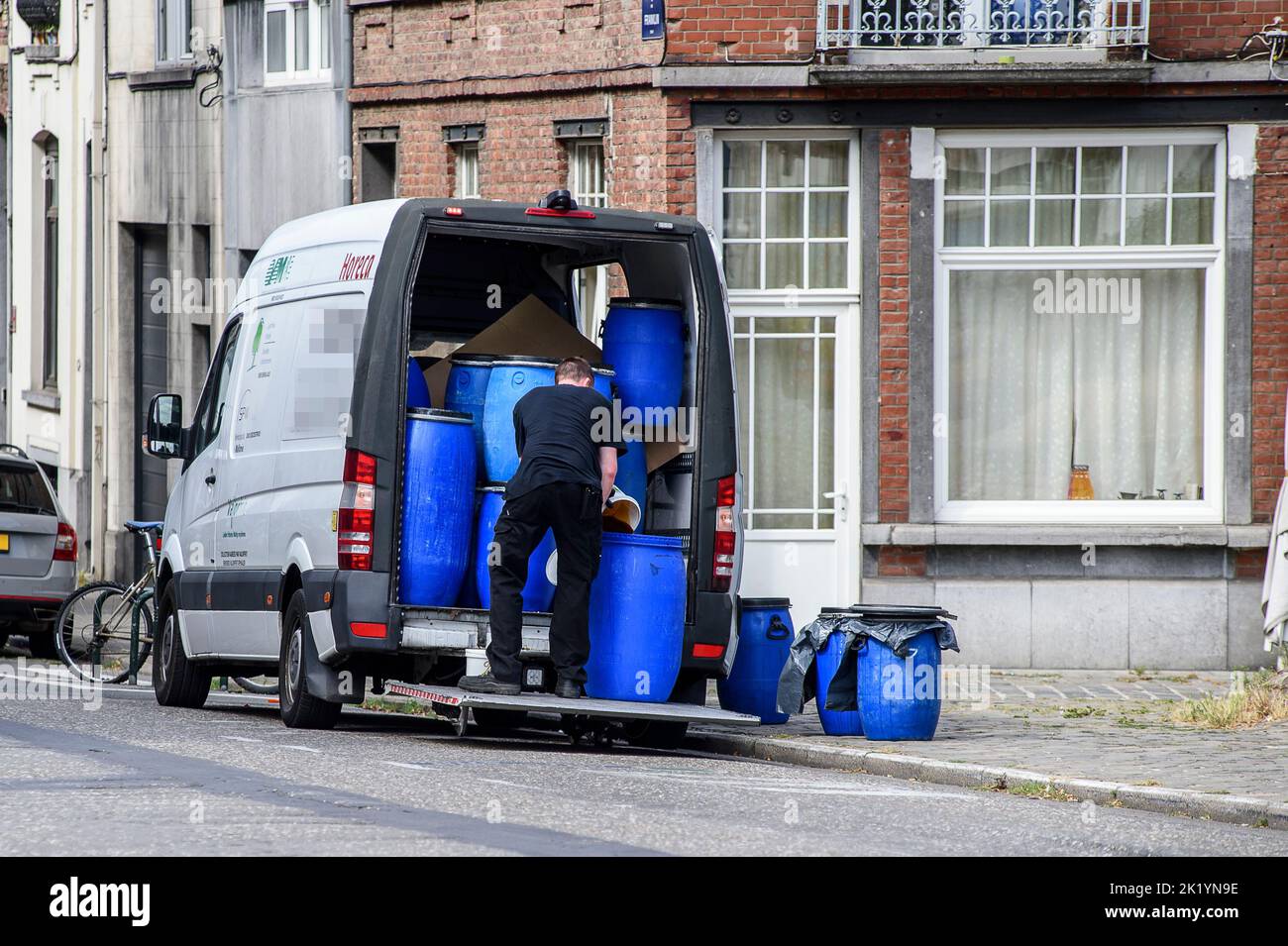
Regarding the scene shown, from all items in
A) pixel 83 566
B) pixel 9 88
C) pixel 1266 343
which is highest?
pixel 9 88

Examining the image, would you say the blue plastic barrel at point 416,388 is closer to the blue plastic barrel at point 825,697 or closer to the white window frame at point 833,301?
the blue plastic barrel at point 825,697

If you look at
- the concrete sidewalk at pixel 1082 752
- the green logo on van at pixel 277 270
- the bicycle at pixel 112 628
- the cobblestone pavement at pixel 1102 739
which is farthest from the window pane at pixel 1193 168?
the bicycle at pixel 112 628

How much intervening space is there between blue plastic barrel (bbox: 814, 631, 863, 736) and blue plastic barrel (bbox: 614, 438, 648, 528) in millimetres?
1280

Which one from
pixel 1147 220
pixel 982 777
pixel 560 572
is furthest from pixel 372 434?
pixel 1147 220

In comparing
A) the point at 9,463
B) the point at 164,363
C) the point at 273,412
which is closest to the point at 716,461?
the point at 273,412

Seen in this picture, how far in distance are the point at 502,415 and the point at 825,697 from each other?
2312 millimetres

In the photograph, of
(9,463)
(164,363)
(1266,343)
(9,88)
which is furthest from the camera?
(9,88)

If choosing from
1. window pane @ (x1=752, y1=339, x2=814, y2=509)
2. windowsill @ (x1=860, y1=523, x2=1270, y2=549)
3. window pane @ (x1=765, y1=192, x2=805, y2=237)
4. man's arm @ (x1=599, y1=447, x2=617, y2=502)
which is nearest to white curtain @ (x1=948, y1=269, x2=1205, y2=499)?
windowsill @ (x1=860, y1=523, x2=1270, y2=549)

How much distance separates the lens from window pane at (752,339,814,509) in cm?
1738

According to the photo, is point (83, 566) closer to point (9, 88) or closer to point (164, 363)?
point (164, 363)

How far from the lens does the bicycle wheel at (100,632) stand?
54.9 ft

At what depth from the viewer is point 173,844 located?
297 inches
